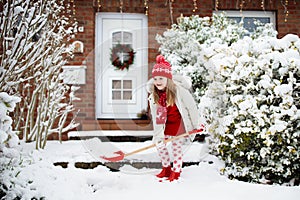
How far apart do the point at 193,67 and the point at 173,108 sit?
6.86 ft

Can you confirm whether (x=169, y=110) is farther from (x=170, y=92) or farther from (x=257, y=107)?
(x=257, y=107)

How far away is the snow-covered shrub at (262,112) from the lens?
3.47 meters

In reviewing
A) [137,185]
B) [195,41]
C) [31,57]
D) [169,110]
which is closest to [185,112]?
[169,110]

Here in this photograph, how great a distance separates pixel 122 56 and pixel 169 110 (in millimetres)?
3724

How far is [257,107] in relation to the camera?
364 cm

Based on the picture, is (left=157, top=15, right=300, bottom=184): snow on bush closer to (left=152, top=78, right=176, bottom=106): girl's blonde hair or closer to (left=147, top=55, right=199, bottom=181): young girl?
(left=147, top=55, right=199, bottom=181): young girl

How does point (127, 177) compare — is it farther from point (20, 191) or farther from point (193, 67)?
point (193, 67)

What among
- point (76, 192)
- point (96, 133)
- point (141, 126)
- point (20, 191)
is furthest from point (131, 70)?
point (20, 191)

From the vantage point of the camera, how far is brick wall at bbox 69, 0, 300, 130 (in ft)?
21.5

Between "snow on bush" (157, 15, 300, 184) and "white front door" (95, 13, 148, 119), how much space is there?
2881 mm

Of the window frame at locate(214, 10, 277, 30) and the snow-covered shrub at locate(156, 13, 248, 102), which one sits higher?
the window frame at locate(214, 10, 277, 30)

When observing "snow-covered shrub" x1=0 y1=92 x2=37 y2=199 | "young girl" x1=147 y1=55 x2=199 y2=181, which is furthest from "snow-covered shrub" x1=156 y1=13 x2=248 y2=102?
"snow-covered shrub" x1=0 y1=92 x2=37 y2=199

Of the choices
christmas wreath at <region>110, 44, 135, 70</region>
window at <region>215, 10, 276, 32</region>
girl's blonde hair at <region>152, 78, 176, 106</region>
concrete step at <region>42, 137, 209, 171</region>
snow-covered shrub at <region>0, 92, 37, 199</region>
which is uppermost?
window at <region>215, 10, 276, 32</region>

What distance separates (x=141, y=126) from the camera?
6328 mm
